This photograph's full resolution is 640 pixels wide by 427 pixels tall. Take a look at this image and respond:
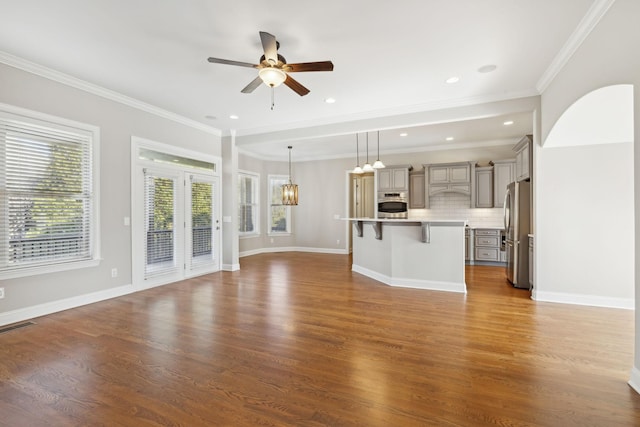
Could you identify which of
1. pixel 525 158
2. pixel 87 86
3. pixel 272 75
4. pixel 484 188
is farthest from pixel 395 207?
pixel 87 86

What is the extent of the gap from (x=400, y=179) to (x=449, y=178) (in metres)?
1.12

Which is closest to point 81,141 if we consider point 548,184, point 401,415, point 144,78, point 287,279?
point 144,78

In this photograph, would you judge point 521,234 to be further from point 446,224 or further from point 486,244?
point 486,244

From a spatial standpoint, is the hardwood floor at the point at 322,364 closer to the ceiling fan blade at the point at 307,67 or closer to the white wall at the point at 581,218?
the white wall at the point at 581,218

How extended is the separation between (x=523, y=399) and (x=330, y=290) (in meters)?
2.95

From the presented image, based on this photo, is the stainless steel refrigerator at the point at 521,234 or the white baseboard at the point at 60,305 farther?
the stainless steel refrigerator at the point at 521,234

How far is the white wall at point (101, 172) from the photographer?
3.36 metres

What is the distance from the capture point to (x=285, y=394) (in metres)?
1.97

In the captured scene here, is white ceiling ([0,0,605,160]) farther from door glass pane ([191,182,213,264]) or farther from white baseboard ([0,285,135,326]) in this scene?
white baseboard ([0,285,135,326])

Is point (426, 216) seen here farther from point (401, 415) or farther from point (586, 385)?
point (401, 415)

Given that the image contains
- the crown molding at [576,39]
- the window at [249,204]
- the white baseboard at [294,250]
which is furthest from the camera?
the white baseboard at [294,250]

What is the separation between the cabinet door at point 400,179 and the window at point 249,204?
3.84 m

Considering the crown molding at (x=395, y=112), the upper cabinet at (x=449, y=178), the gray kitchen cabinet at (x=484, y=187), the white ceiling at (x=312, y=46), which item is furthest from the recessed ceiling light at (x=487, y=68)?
the gray kitchen cabinet at (x=484, y=187)

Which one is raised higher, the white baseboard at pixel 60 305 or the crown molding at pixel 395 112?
the crown molding at pixel 395 112
